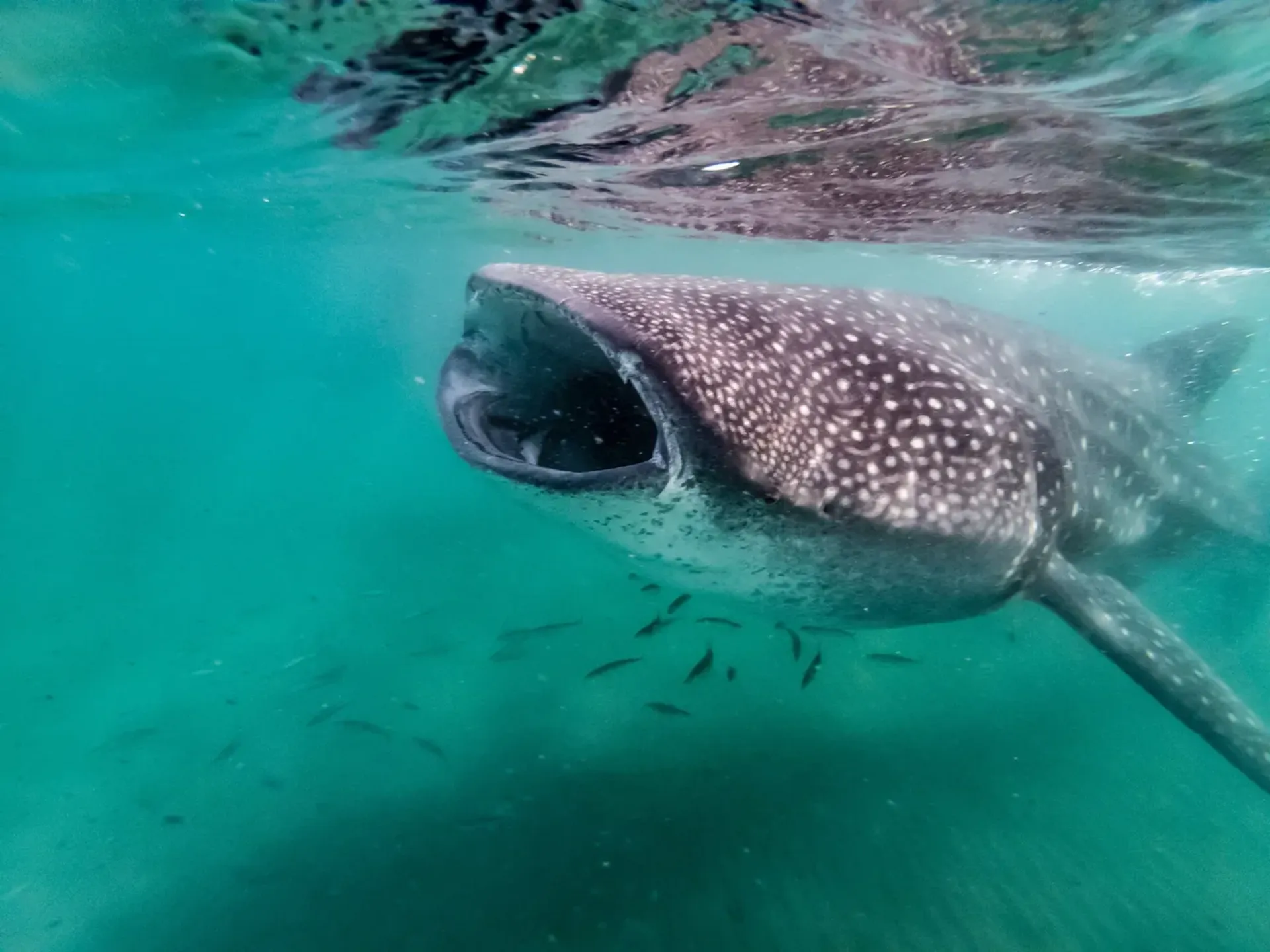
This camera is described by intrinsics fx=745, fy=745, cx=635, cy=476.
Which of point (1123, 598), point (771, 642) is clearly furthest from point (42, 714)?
point (1123, 598)

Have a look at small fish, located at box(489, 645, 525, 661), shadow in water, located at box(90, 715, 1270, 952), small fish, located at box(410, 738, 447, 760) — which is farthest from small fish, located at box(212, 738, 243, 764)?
small fish, located at box(489, 645, 525, 661)

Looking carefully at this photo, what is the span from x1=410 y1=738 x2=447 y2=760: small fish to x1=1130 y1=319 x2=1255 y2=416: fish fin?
7790 mm

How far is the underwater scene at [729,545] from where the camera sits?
3.52 meters

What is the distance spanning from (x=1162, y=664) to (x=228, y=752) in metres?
8.65

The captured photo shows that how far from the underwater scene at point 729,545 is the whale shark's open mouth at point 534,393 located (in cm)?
2

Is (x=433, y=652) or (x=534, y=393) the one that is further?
(x=433, y=652)

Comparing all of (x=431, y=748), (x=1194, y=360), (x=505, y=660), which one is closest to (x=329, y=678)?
(x=505, y=660)

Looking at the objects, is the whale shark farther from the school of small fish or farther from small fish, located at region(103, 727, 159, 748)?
small fish, located at region(103, 727, 159, 748)

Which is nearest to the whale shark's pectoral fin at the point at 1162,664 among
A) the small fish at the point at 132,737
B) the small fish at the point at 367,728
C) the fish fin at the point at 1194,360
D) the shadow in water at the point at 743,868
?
the shadow in water at the point at 743,868

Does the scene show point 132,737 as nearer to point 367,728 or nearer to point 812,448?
point 367,728

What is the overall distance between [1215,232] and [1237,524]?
6.17 metres

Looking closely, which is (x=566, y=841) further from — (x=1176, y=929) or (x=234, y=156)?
(x=234, y=156)

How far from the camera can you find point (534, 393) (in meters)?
3.84

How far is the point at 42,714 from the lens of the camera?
40.2 ft
